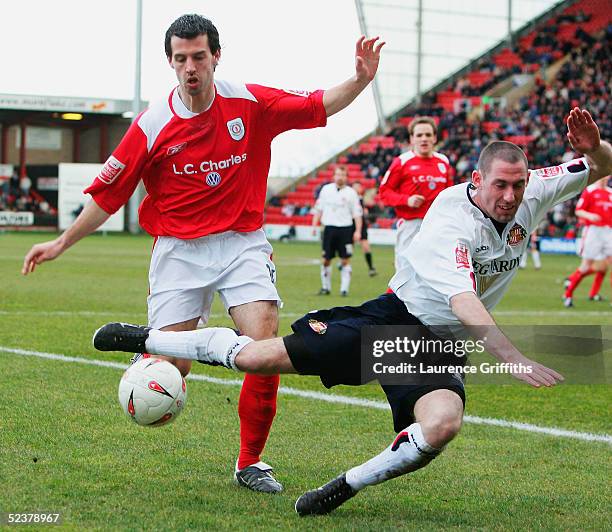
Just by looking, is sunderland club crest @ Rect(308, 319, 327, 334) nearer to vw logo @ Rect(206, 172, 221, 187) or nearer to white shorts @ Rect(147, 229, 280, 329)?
white shorts @ Rect(147, 229, 280, 329)

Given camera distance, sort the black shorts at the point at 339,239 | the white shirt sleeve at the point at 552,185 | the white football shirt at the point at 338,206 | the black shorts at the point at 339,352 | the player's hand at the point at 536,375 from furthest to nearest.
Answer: the white football shirt at the point at 338,206, the black shorts at the point at 339,239, the white shirt sleeve at the point at 552,185, the black shorts at the point at 339,352, the player's hand at the point at 536,375

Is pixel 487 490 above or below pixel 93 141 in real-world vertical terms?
below

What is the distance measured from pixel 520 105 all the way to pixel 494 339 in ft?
126

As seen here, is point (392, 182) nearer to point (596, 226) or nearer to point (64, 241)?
point (596, 226)

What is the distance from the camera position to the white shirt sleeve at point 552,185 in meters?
4.67

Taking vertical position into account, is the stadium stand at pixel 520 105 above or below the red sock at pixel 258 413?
above

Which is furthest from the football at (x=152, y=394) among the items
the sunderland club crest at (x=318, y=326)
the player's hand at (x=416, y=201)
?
the player's hand at (x=416, y=201)

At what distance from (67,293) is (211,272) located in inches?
397

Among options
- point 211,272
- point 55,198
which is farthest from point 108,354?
point 55,198

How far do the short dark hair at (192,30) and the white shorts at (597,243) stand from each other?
38.1 ft

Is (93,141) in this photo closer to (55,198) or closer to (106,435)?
(55,198)

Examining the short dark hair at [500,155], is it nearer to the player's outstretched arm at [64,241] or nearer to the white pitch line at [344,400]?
the player's outstretched arm at [64,241]

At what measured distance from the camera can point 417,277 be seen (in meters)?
4.49

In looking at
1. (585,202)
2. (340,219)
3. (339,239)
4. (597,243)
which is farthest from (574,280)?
(340,219)
